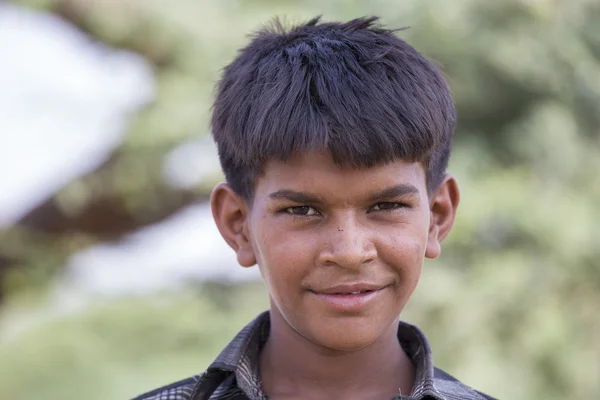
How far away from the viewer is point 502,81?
13.3ft

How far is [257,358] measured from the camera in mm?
1603

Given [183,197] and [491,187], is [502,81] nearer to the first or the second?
[491,187]

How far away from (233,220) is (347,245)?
0.35m

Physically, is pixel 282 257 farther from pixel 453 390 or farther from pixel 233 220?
pixel 453 390

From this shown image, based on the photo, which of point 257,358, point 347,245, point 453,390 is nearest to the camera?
point 347,245

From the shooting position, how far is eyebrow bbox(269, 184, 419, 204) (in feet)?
4.56

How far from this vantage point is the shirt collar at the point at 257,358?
1.45 meters

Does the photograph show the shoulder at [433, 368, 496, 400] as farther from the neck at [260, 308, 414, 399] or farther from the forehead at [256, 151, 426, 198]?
the forehead at [256, 151, 426, 198]

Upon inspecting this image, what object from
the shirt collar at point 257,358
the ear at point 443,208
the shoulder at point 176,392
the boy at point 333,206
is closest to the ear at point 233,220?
the boy at point 333,206

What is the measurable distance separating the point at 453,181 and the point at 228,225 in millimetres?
466

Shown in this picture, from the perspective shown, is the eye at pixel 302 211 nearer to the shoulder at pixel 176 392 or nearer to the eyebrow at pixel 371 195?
the eyebrow at pixel 371 195

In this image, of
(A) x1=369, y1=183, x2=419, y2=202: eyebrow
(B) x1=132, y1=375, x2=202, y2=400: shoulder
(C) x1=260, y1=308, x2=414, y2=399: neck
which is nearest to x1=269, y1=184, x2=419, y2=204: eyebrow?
(A) x1=369, y1=183, x2=419, y2=202: eyebrow

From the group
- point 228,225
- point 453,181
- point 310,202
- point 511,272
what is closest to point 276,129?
point 310,202

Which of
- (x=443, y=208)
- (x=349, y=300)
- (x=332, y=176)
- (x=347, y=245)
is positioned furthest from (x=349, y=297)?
(x=443, y=208)
